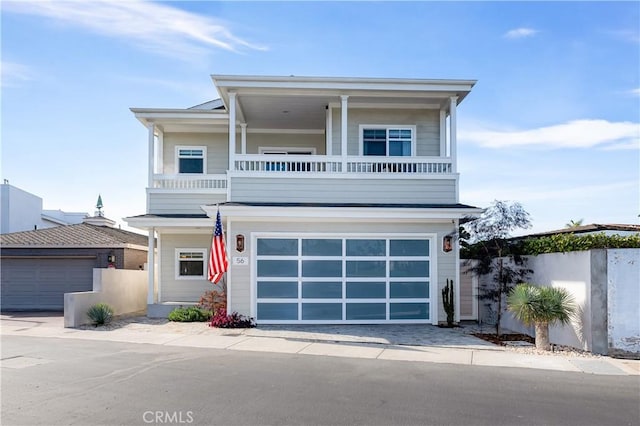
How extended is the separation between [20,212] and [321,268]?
2677 cm

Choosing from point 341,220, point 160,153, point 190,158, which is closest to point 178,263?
point 190,158

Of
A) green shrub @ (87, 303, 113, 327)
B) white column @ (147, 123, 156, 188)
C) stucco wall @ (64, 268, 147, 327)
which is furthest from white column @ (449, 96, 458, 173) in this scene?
stucco wall @ (64, 268, 147, 327)

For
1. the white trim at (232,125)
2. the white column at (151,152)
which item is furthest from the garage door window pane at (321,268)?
the white column at (151,152)

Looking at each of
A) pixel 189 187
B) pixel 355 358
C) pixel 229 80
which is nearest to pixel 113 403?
pixel 355 358

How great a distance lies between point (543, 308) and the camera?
40.2 feet

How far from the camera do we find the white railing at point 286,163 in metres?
16.5

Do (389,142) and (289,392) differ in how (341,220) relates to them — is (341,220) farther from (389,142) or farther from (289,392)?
(289,392)

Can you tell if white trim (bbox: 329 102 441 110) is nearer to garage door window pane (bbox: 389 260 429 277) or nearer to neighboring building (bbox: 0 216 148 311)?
garage door window pane (bbox: 389 260 429 277)

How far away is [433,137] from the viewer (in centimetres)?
1828

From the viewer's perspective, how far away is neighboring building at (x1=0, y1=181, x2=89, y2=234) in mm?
33812

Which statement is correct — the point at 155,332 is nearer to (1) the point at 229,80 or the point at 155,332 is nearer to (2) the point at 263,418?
(1) the point at 229,80

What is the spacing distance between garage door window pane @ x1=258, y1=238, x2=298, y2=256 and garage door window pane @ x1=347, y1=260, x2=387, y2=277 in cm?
167

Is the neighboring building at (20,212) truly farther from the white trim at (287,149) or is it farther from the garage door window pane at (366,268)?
the garage door window pane at (366,268)

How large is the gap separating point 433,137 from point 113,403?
43.8 ft
